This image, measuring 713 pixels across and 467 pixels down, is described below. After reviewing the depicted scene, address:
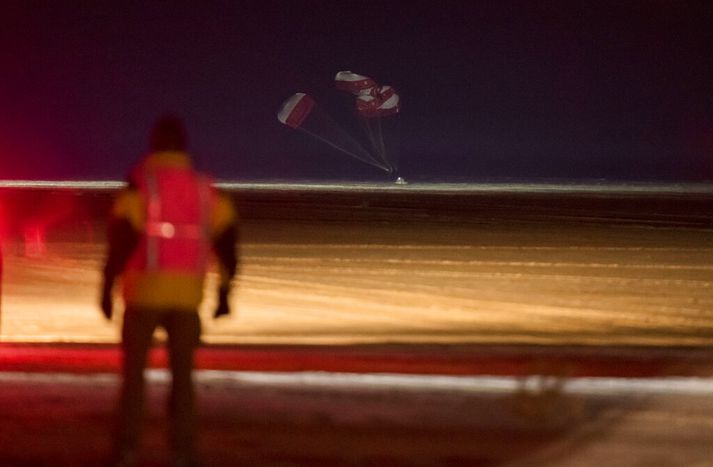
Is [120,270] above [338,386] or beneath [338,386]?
above

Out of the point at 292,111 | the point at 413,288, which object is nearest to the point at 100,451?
the point at 413,288

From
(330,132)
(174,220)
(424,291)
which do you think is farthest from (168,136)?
(330,132)

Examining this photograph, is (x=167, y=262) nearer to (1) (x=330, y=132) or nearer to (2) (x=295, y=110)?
(2) (x=295, y=110)

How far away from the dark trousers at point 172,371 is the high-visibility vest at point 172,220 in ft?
0.81

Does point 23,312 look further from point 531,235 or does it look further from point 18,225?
point 18,225

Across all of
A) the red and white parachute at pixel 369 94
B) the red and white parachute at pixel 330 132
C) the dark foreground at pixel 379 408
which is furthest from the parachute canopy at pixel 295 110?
the dark foreground at pixel 379 408

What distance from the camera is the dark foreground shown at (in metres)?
6.89

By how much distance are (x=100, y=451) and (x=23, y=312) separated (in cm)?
683

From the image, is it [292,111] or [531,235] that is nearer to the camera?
[531,235]

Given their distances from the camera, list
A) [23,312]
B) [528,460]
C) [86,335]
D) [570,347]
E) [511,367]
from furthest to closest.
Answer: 1. [23,312]
2. [86,335]
3. [570,347]
4. [511,367]
5. [528,460]

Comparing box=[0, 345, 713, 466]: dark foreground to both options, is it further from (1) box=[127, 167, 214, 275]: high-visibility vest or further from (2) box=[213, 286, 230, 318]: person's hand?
(1) box=[127, 167, 214, 275]: high-visibility vest

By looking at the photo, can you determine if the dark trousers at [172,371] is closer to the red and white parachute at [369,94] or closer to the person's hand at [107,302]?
the person's hand at [107,302]

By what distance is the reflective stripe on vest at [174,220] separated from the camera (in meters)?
5.90

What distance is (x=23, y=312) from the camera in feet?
43.9
